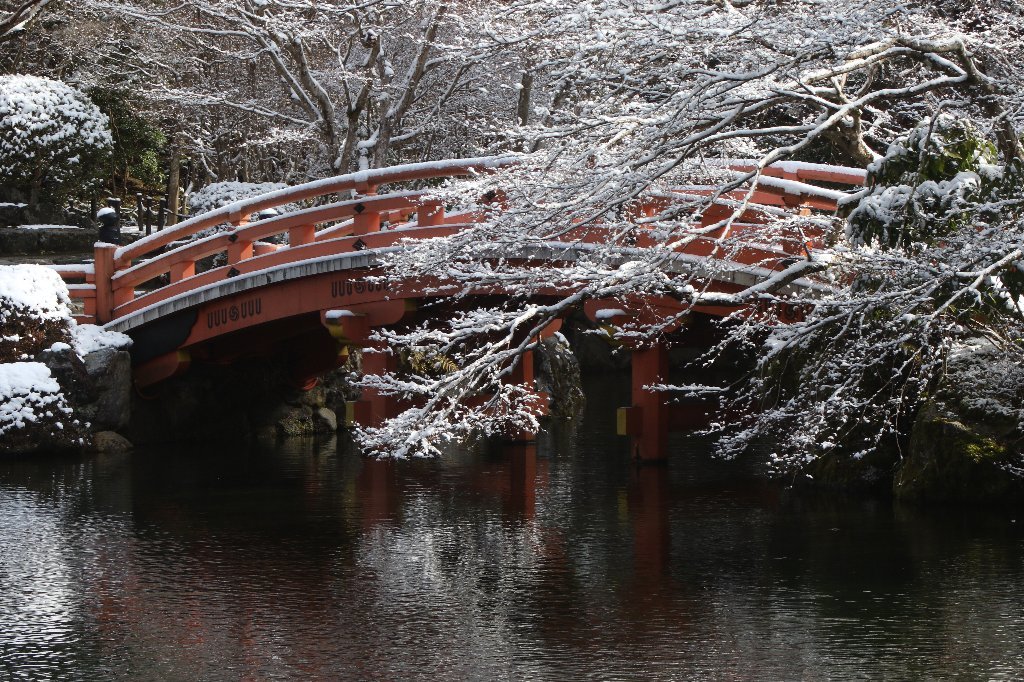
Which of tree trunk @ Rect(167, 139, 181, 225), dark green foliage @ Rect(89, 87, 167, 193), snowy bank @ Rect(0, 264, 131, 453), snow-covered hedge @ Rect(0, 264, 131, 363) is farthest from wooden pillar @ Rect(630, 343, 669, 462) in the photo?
tree trunk @ Rect(167, 139, 181, 225)

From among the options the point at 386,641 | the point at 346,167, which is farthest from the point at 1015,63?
the point at 346,167

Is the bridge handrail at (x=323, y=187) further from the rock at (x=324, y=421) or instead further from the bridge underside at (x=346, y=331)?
the rock at (x=324, y=421)

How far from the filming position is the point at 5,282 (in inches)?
675

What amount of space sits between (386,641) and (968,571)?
3992 mm

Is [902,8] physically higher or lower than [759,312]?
higher

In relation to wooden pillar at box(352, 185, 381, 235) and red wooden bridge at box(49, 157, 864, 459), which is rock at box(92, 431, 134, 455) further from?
wooden pillar at box(352, 185, 381, 235)

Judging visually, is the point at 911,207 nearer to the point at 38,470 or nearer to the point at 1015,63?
the point at 1015,63

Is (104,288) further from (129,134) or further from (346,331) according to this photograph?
(129,134)

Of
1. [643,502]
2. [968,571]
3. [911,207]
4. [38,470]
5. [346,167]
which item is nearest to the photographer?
[968,571]

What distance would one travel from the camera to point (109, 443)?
685 inches

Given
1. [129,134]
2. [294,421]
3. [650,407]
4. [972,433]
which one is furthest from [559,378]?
[129,134]

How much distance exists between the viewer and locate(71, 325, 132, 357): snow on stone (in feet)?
57.1

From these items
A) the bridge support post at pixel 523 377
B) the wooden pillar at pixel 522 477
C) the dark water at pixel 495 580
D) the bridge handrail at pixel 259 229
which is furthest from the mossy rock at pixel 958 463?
the bridge support post at pixel 523 377

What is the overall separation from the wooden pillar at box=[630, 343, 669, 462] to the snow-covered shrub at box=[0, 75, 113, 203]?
42.3 ft
